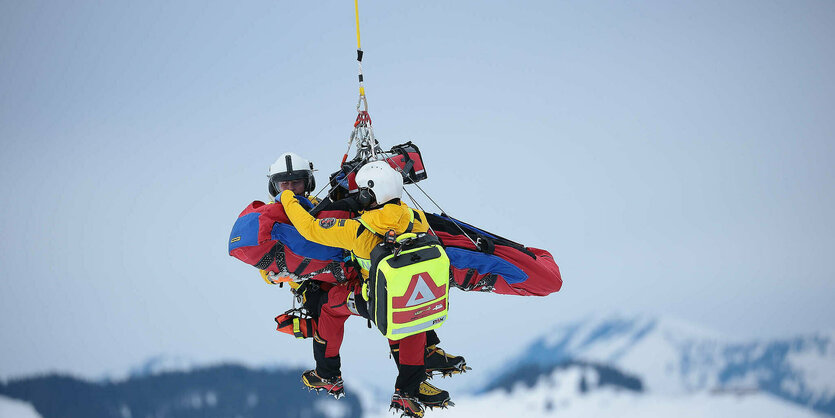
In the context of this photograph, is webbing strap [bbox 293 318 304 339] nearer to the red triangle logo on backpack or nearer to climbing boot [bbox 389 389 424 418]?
climbing boot [bbox 389 389 424 418]

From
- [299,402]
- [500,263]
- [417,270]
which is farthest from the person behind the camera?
[299,402]

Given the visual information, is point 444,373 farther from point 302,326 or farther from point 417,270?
point 417,270

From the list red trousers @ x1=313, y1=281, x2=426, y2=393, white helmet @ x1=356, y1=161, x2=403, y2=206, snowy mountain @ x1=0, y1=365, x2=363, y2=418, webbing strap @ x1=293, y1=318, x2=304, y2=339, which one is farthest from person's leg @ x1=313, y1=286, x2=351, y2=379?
snowy mountain @ x1=0, y1=365, x2=363, y2=418

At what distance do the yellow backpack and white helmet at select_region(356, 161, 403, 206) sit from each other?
31 centimetres

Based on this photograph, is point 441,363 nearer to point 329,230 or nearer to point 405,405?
point 405,405

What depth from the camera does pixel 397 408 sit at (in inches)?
158

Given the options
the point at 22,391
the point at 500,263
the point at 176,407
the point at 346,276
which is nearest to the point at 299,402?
the point at 176,407

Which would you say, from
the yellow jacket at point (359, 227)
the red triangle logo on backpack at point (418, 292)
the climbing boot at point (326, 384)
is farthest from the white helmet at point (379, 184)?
the climbing boot at point (326, 384)

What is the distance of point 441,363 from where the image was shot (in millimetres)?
4820

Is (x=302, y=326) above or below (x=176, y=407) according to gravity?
above

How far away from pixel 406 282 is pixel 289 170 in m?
1.59

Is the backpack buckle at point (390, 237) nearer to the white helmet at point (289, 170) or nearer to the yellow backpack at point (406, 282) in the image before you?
the yellow backpack at point (406, 282)

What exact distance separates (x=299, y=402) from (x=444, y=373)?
17.7 ft

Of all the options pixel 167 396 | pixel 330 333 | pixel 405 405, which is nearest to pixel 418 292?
pixel 405 405
